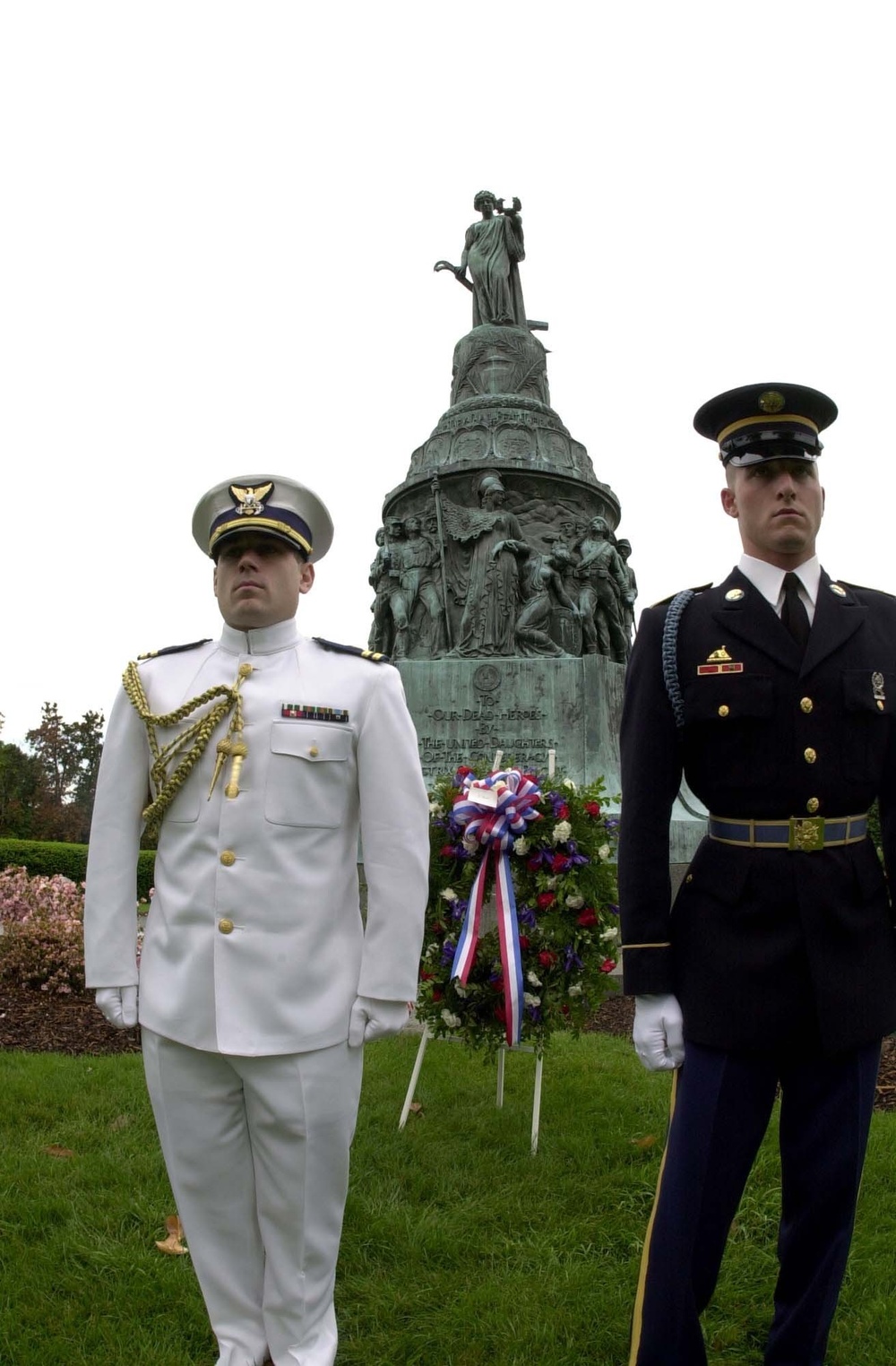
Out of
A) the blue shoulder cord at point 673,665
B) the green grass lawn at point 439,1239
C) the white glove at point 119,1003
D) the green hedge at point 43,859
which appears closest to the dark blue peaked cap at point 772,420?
the blue shoulder cord at point 673,665

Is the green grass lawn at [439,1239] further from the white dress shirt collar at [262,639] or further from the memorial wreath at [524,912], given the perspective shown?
the white dress shirt collar at [262,639]

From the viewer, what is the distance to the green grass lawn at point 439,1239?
300cm

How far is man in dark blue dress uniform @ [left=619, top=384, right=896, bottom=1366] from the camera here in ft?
7.66

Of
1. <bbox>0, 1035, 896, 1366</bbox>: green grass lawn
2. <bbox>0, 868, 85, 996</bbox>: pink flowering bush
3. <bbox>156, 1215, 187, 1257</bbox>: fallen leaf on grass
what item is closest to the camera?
<bbox>0, 1035, 896, 1366</bbox>: green grass lawn

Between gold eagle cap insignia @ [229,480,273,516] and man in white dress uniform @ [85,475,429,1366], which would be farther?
gold eagle cap insignia @ [229,480,273,516]

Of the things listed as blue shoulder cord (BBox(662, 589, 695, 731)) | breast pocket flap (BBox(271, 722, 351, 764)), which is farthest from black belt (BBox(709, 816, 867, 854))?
breast pocket flap (BBox(271, 722, 351, 764))

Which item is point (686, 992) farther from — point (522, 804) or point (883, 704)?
point (522, 804)

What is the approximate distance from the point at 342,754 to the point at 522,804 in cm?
223

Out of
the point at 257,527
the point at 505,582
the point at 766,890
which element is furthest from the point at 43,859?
the point at 766,890

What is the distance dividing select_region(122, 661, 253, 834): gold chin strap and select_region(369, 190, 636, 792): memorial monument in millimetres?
7867

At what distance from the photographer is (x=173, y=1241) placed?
11.7ft

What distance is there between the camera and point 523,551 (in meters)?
12.4

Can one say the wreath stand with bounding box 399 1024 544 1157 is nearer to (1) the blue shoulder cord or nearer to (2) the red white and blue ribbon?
(2) the red white and blue ribbon

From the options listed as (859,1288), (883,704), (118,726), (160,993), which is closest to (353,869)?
(160,993)
